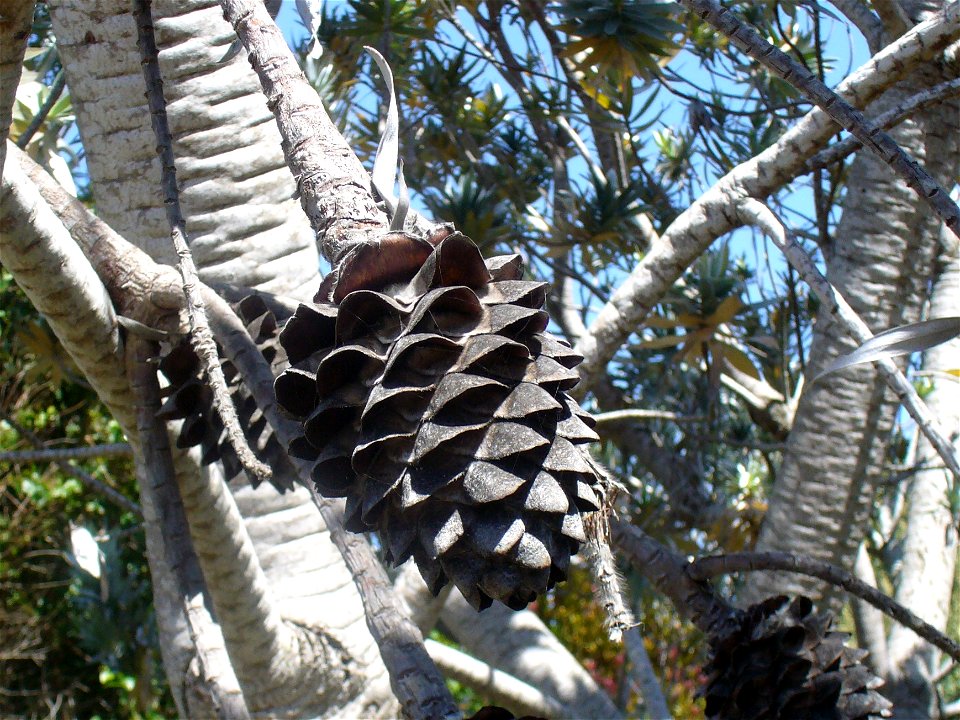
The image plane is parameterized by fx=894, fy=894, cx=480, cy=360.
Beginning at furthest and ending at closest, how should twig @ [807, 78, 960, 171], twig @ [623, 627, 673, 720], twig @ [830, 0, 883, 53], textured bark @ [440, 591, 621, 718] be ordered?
textured bark @ [440, 591, 621, 718], twig @ [623, 627, 673, 720], twig @ [830, 0, 883, 53], twig @ [807, 78, 960, 171]

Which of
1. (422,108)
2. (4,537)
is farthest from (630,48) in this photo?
(4,537)

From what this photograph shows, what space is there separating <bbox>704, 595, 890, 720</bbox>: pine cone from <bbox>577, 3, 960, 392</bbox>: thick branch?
0.43m

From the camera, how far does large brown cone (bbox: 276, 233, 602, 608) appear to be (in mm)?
590

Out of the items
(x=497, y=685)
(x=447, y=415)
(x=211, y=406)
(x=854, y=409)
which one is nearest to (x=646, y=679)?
(x=497, y=685)

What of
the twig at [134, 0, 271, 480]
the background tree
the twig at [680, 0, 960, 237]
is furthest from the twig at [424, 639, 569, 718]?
the twig at [680, 0, 960, 237]

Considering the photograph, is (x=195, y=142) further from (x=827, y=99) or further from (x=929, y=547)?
(x=929, y=547)

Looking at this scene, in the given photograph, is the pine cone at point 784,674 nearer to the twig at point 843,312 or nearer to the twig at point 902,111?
the twig at point 843,312

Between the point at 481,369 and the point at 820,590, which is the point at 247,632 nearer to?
the point at 481,369

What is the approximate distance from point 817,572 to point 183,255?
78 cm

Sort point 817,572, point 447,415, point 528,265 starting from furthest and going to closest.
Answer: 1. point 528,265
2. point 817,572
3. point 447,415

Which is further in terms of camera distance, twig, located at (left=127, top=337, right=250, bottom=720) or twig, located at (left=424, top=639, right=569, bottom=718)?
twig, located at (left=424, top=639, right=569, bottom=718)

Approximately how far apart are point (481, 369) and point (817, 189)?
1900 millimetres

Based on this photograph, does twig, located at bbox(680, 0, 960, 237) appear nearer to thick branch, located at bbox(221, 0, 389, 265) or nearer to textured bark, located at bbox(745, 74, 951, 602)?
thick branch, located at bbox(221, 0, 389, 265)

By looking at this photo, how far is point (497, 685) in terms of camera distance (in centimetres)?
196
